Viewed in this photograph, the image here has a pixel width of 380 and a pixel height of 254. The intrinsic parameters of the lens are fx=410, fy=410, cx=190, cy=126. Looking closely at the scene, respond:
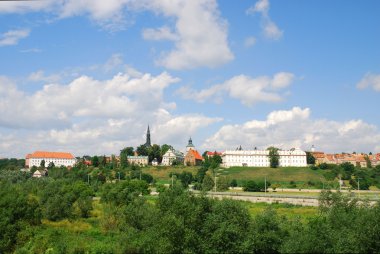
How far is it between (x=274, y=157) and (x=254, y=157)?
2193cm

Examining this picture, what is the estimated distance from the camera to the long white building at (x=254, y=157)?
163875mm

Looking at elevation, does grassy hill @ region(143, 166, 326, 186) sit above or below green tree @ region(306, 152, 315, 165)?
below

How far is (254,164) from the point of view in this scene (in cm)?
17125

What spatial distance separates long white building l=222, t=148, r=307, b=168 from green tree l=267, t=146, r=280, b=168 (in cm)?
816

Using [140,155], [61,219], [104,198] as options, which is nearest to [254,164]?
[140,155]

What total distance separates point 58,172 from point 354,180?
8284 centimetres

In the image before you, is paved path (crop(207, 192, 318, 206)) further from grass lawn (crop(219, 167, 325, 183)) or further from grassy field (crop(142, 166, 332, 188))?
grass lawn (crop(219, 167, 325, 183))

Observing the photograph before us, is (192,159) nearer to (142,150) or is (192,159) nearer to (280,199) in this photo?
(142,150)

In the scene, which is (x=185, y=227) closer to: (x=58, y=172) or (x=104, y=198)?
(x=104, y=198)

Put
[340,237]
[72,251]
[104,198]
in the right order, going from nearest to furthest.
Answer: [340,237] → [72,251] → [104,198]

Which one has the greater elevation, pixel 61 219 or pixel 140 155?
pixel 140 155

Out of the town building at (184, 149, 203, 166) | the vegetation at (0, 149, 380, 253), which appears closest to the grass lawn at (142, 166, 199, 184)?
the town building at (184, 149, 203, 166)

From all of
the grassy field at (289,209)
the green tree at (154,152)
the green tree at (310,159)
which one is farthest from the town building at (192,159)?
the grassy field at (289,209)

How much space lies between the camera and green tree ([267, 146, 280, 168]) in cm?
15025
